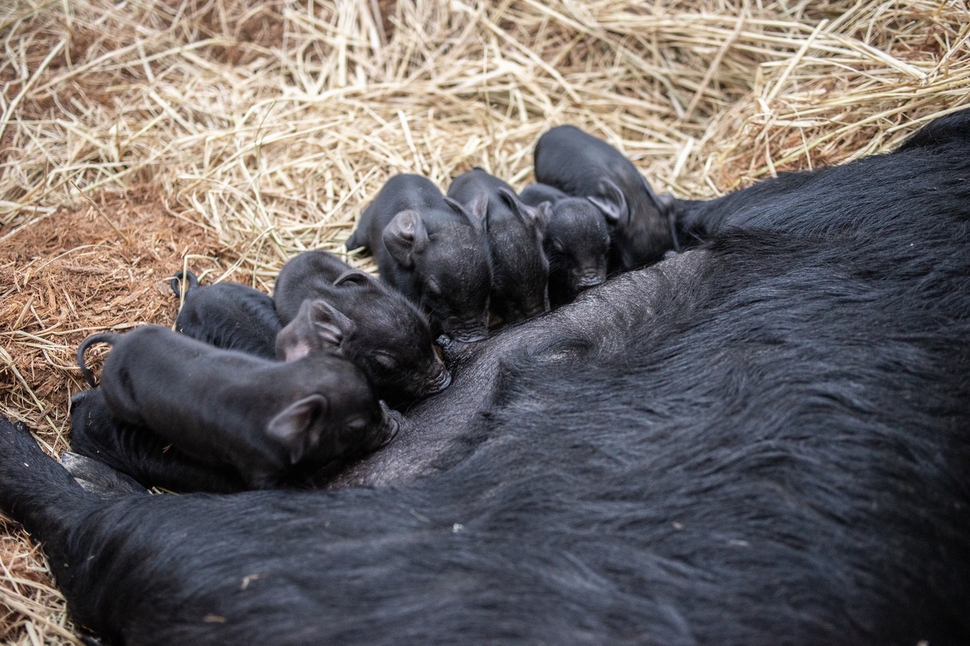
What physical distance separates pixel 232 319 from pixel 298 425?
859mm

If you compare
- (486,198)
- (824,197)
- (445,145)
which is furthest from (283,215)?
(824,197)

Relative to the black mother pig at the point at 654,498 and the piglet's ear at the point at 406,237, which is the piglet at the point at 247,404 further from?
the piglet's ear at the point at 406,237

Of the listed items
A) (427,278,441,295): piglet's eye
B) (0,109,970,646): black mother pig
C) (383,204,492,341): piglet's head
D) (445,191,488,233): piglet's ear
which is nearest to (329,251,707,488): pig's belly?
(0,109,970,646): black mother pig

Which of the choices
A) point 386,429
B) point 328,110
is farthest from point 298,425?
point 328,110

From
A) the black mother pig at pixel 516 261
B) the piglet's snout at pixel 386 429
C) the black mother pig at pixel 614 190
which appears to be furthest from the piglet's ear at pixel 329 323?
the black mother pig at pixel 614 190

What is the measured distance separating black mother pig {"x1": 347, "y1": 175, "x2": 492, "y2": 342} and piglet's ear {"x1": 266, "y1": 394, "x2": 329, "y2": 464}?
0.80m

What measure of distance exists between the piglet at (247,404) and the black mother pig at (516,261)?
73 cm

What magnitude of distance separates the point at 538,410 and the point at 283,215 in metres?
1.95

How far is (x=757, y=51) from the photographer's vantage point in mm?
4066

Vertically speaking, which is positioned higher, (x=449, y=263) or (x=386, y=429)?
(x=449, y=263)

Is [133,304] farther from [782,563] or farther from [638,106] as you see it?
[638,106]

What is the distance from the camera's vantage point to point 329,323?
2443 millimetres

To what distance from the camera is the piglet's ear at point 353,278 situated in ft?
8.61

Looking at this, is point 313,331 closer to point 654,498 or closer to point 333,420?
point 333,420
